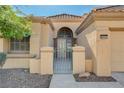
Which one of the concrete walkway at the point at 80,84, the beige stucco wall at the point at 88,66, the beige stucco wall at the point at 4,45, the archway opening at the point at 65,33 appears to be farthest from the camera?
the archway opening at the point at 65,33

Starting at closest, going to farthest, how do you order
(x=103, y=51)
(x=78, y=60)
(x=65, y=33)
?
(x=103, y=51) → (x=78, y=60) → (x=65, y=33)

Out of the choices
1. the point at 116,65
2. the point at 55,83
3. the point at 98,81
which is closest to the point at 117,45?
the point at 116,65

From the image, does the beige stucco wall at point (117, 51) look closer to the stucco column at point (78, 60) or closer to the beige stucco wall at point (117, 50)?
the beige stucco wall at point (117, 50)

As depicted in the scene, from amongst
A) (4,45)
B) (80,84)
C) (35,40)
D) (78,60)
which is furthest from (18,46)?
(80,84)

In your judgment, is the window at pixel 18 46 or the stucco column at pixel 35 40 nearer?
A: the stucco column at pixel 35 40

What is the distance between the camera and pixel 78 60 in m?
12.8

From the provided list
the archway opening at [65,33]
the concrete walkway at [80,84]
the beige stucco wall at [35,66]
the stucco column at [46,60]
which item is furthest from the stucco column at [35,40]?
the archway opening at [65,33]

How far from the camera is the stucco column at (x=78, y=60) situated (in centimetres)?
1272

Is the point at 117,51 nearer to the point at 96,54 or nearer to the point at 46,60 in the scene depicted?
the point at 96,54

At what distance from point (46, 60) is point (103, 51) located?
9.11 feet

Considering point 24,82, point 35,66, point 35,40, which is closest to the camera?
point 24,82

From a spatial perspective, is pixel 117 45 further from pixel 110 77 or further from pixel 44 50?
pixel 44 50

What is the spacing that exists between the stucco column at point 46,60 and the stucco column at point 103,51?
223 cm
